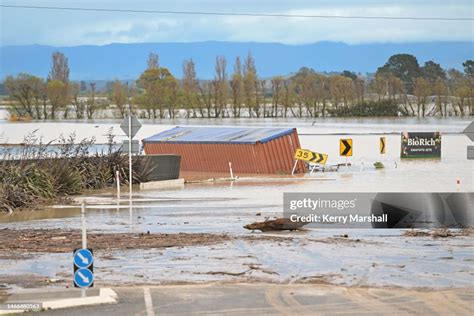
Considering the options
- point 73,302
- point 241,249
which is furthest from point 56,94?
point 73,302

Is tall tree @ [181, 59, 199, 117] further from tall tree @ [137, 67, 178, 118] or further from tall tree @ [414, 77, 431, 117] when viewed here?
tall tree @ [414, 77, 431, 117]

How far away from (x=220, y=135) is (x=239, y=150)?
13.1ft

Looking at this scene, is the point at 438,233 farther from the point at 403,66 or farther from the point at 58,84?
the point at 403,66

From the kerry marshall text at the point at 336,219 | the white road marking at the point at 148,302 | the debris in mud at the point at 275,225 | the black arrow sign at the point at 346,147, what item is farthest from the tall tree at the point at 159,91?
the white road marking at the point at 148,302

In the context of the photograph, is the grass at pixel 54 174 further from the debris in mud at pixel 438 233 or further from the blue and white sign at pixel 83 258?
the blue and white sign at pixel 83 258

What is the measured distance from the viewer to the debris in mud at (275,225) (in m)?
23.5

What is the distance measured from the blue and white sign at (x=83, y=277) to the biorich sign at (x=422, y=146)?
193 ft

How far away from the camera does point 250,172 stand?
51.5m

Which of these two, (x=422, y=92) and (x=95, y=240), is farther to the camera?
(x=422, y=92)

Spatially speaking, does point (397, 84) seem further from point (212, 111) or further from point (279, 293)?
point (279, 293)

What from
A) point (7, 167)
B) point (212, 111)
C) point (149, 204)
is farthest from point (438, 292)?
point (212, 111)

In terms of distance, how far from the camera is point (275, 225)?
77.4 feet

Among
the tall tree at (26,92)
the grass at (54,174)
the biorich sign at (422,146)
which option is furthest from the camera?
the tall tree at (26,92)

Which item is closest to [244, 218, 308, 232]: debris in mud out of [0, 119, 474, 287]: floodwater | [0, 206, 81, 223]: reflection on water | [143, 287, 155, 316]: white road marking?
[0, 119, 474, 287]: floodwater
